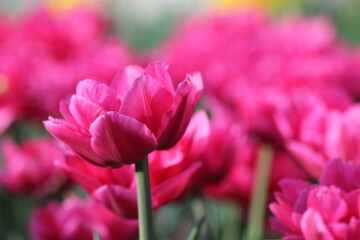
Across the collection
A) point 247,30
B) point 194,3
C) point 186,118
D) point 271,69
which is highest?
point 186,118

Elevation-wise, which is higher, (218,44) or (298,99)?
(298,99)

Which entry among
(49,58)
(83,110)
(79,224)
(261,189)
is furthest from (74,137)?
(49,58)

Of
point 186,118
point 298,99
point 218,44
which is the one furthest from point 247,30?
point 186,118

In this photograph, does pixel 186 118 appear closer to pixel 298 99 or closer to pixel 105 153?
pixel 105 153

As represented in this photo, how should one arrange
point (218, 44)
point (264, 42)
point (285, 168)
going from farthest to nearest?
1. point (218, 44)
2. point (264, 42)
3. point (285, 168)

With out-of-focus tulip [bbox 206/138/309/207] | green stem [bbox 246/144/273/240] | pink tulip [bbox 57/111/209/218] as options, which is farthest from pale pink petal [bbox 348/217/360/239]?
out-of-focus tulip [bbox 206/138/309/207]

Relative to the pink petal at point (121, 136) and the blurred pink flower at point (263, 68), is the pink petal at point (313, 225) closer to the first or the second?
the pink petal at point (121, 136)

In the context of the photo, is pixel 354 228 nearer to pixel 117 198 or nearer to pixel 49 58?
pixel 117 198
